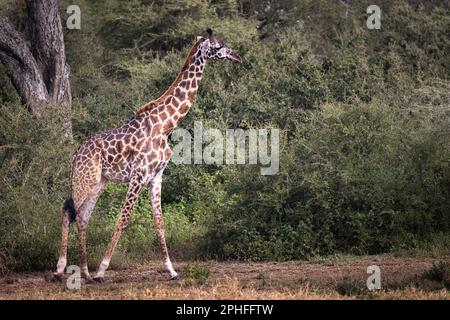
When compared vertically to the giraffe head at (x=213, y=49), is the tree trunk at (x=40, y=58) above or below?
above

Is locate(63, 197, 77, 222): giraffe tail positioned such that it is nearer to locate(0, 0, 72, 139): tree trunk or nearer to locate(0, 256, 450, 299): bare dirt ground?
locate(0, 256, 450, 299): bare dirt ground

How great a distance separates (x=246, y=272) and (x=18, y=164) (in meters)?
4.04

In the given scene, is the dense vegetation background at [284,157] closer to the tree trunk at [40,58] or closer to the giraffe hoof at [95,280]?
the tree trunk at [40,58]

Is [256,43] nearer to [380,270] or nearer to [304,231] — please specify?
[304,231]

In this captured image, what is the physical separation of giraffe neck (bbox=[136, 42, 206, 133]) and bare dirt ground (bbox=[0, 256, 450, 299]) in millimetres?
1894

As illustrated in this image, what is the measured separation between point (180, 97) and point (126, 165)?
45.5 inches

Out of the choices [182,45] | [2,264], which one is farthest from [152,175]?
[182,45]

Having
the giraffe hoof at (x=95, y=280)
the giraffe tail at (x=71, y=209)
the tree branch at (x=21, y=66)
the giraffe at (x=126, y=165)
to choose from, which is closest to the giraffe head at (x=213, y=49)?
the giraffe at (x=126, y=165)

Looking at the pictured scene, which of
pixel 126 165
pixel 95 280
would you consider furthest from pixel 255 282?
pixel 126 165

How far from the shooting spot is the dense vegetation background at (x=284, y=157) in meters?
13.3

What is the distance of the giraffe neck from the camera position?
11844mm

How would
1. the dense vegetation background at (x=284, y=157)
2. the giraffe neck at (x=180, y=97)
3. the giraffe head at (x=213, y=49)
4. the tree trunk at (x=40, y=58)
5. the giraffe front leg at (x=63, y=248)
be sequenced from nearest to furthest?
the giraffe front leg at (x=63, y=248) → the giraffe neck at (x=180, y=97) → the giraffe head at (x=213, y=49) → the dense vegetation background at (x=284, y=157) → the tree trunk at (x=40, y=58)

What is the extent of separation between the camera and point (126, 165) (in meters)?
11.6

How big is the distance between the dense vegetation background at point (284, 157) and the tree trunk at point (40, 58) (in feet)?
2.68
